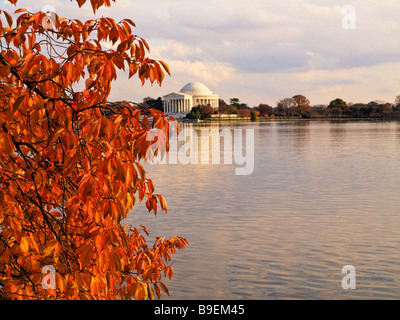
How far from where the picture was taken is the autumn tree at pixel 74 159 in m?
4.71

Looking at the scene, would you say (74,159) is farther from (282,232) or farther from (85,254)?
(282,232)

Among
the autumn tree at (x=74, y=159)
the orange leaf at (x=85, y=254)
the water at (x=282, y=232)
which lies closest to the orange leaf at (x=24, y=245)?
the autumn tree at (x=74, y=159)

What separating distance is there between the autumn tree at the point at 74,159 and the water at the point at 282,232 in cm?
552

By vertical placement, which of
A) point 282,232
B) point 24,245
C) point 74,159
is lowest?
point 282,232

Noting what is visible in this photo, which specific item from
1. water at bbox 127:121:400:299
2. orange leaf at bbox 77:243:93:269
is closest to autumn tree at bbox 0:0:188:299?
orange leaf at bbox 77:243:93:269

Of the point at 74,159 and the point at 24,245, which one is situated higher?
the point at 74,159

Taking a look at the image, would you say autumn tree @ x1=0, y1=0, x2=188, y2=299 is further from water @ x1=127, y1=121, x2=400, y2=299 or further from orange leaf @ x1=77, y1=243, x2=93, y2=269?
water @ x1=127, y1=121, x2=400, y2=299

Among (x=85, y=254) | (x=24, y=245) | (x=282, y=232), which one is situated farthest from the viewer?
(x=282, y=232)

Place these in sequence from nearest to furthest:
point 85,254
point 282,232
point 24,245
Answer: point 85,254
point 24,245
point 282,232

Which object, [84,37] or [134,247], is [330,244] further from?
[84,37]

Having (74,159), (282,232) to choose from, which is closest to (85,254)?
(74,159)

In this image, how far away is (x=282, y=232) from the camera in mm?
16359

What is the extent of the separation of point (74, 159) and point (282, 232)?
12.2m

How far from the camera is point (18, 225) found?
620cm
